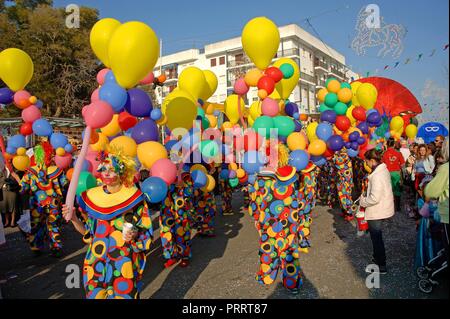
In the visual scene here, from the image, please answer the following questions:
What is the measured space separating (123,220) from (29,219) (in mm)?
3592

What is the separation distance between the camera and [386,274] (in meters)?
4.14

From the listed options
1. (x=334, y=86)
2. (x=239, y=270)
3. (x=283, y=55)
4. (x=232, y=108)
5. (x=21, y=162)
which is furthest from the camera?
(x=283, y=55)

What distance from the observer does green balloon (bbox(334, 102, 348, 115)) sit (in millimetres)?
5648

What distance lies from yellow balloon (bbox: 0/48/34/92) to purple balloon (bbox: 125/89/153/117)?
6.93 ft

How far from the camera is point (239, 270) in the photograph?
14.9 ft

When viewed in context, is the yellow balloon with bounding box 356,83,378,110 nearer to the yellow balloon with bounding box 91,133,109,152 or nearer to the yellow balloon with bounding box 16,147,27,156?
the yellow balloon with bounding box 91,133,109,152

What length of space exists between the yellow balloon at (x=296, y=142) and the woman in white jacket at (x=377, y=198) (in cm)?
79

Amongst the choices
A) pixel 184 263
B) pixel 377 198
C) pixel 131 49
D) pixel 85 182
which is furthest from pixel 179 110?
pixel 377 198

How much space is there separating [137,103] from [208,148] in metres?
1.52

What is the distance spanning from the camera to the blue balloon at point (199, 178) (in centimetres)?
467

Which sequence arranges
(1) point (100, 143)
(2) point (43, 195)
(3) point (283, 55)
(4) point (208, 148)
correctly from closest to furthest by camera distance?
1. (1) point (100, 143)
2. (4) point (208, 148)
3. (2) point (43, 195)
4. (3) point (283, 55)

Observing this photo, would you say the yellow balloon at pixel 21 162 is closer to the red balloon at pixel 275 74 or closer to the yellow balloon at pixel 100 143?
the yellow balloon at pixel 100 143

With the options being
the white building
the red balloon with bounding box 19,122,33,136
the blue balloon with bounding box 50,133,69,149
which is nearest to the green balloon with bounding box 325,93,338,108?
the blue balloon with bounding box 50,133,69,149

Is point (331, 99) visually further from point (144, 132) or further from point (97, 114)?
point (97, 114)
